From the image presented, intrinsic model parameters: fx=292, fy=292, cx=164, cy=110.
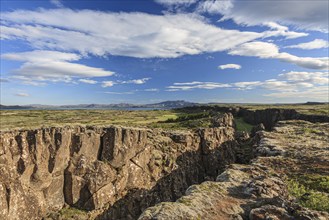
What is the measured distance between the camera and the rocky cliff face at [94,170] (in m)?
45.0

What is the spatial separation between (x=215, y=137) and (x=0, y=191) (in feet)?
155

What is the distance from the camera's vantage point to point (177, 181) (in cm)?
6075

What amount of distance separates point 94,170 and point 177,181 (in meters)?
18.0

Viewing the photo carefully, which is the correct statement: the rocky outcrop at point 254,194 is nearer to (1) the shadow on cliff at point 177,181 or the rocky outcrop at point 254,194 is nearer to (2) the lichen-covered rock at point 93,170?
(1) the shadow on cliff at point 177,181

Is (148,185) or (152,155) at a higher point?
(152,155)

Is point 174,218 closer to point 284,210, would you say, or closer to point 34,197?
point 284,210

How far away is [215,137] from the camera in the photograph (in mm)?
72000

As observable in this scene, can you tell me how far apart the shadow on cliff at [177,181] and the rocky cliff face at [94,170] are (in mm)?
175

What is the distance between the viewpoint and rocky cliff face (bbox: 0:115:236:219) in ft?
148

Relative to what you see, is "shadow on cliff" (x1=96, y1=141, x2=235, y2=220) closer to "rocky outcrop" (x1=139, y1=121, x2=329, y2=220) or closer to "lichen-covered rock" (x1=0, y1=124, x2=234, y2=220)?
"lichen-covered rock" (x1=0, y1=124, x2=234, y2=220)

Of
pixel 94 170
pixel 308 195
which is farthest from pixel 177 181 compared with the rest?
pixel 308 195

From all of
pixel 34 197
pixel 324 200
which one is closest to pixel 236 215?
pixel 324 200

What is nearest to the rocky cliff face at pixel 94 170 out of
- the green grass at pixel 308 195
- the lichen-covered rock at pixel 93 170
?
the lichen-covered rock at pixel 93 170

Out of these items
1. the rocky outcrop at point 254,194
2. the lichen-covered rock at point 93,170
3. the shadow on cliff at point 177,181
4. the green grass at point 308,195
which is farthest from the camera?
the shadow on cliff at point 177,181
